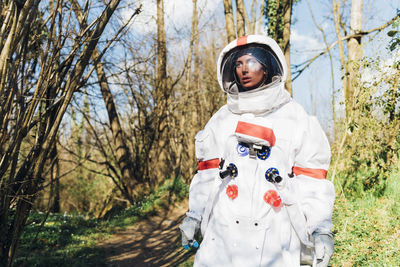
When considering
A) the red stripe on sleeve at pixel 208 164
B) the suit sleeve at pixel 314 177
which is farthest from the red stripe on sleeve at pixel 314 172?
the red stripe on sleeve at pixel 208 164

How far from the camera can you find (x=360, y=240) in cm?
468

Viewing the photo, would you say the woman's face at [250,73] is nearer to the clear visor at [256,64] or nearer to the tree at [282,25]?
the clear visor at [256,64]

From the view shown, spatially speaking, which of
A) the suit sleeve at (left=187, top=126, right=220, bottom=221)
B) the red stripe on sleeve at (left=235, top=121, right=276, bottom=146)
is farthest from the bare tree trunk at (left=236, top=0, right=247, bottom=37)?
the red stripe on sleeve at (left=235, top=121, right=276, bottom=146)

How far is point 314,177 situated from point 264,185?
0.34 m

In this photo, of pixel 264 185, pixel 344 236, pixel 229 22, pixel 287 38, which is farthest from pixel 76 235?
pixel 264 185

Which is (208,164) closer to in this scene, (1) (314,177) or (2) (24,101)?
(1) (314,177)

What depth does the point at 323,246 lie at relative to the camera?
2.12m

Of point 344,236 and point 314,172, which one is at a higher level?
point 314,172

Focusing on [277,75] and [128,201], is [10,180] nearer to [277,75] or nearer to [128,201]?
[277,75]

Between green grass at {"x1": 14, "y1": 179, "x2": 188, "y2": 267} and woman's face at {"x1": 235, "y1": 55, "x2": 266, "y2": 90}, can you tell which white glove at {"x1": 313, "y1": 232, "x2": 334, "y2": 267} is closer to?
woman's face at {"x1": 235, "y1": 55, "x2": 266, "y2": 90}

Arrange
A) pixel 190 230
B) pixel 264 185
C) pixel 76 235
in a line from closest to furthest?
pixel 264 185 → pixel 190 230 → pixel 76 235

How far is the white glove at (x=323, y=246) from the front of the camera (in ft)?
6.98

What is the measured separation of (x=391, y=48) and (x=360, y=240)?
8.85ft

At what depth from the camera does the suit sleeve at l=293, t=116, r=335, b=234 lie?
222 centimetres
